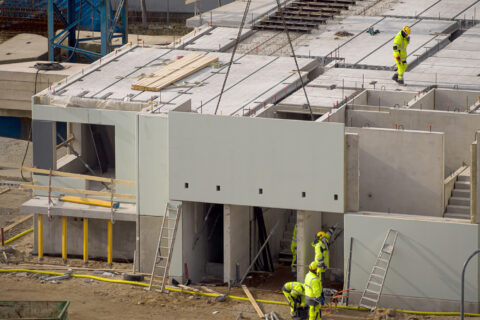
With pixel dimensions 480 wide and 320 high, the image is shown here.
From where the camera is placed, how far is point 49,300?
3256 cm

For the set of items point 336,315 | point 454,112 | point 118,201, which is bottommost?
point 336,315

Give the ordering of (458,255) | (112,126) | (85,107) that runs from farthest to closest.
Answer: (112,126) < (85,107) < (458,255)

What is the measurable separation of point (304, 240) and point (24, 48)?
20698mm

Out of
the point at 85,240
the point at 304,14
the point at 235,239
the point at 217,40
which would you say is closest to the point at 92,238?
the point at 85,240

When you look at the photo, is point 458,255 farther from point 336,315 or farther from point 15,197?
point 15,197

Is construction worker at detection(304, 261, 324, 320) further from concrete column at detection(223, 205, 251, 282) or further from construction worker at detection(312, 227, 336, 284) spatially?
concrete column at detection(223, 205, 251, 282)

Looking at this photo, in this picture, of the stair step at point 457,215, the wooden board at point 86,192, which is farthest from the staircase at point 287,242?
the stair step at point 457,215

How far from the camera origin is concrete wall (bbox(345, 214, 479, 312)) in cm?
3161

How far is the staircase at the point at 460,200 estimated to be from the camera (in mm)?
33344

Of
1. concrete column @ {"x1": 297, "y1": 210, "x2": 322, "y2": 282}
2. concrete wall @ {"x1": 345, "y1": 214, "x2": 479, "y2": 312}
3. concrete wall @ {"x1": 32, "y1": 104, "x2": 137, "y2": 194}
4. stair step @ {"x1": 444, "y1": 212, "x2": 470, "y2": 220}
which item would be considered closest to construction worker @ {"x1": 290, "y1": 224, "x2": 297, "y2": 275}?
concrete column @ {"x1": 297, "y1": 210, "x2": 322, "y2": 282}

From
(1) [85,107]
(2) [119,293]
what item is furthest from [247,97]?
(2) [119,293]

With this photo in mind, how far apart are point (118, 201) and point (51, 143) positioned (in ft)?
8.60

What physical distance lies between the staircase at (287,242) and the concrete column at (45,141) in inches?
257

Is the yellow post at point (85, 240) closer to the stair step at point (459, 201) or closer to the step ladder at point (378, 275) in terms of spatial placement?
the step ladder at point (378, 275)
